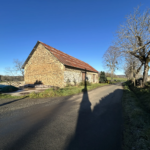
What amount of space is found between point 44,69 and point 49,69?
1.21 metres

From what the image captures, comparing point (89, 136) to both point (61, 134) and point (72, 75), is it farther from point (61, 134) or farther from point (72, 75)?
point (72, 75)

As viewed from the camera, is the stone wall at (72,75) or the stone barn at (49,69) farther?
the stone wall at (72,75)

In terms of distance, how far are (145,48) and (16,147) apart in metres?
16.0

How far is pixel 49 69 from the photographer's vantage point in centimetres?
1527

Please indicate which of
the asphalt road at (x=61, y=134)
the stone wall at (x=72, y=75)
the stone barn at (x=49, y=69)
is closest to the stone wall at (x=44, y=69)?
the stone barn at (x=49, y=69)

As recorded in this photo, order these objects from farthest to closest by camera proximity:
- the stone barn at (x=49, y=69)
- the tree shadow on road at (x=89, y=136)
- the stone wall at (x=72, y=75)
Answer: the stone wall at (x=72, y=75) → the stone barn at (x=49, y=69) → the tree shadow on road at (x=89, y=136)

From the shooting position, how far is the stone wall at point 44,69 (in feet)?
46.8

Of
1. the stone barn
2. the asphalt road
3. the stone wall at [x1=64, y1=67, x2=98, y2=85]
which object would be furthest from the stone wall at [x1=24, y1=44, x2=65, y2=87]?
the asphalt road

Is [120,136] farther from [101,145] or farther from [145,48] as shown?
[145,48]

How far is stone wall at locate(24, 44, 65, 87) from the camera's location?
562 inches

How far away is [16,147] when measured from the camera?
233 cm

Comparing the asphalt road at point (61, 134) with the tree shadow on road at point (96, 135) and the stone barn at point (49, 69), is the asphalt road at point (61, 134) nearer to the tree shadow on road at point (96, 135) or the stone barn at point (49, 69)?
the tree shadow on road at point (96, 135)

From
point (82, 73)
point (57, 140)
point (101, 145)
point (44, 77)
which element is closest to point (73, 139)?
point (57, 140)

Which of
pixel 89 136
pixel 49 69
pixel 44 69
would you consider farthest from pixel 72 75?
pixel 89 136
